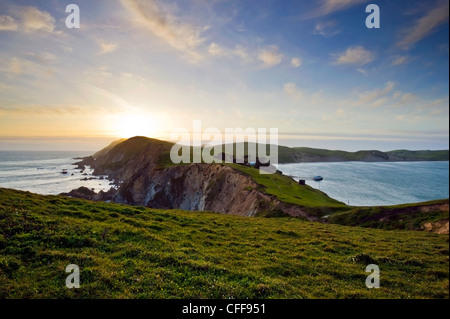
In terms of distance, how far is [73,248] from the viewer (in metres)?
13.4

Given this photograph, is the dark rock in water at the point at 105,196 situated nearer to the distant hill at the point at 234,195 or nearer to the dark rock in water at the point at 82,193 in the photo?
the distant hill at the point at 234,195

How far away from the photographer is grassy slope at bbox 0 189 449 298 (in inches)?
376

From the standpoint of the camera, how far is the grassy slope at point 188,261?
31.3 feet

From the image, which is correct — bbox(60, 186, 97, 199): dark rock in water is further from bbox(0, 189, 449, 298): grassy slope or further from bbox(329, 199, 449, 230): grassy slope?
bbox(329, 199, 449, 230): grassy slope

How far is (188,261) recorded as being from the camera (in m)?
12.4

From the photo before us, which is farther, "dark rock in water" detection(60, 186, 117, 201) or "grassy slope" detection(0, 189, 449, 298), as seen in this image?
"dark rock in water" detection(60, 186, 117, 201)

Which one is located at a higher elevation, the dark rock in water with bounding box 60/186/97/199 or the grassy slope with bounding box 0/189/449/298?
the grassy slope with bounding box 0/189/449/298

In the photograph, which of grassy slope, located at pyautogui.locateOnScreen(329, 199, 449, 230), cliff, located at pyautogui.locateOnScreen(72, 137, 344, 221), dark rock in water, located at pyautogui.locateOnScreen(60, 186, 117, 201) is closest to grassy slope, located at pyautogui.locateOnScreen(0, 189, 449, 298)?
grassy slope, located at pyautogui.locateOnScreen(329, 199, 449, 230)

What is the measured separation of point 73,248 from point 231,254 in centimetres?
1048

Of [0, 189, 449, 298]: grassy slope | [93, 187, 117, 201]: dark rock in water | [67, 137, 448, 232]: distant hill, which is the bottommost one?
[93, 187, 117, 201]: dark rock in water

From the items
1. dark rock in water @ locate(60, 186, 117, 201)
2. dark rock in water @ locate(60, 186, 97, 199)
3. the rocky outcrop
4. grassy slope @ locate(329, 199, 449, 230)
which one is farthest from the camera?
dark rock in water @ locate(60, 186, 117, 201)

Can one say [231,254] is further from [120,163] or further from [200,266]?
[120,163]

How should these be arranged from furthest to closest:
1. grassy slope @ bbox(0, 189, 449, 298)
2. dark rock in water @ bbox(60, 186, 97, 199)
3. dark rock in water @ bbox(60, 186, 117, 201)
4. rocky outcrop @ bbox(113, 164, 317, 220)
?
dark rock in water @ bbox(60, 186, 117, 201)
dark rock in water @ bbox(60, 186, 97, 199)
rocky outcrop @ bbox(113, 164, 317, 220)
grassy slope @ bbox(0, 189, 449, 298)
